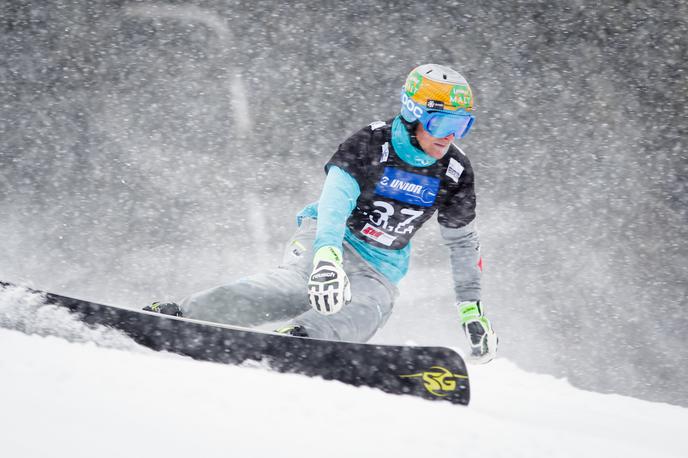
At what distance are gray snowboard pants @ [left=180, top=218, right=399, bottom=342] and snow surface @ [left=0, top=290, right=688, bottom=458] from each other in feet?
1.52

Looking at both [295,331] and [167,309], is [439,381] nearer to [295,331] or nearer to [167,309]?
[295,331]

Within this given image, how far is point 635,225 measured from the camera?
290 inches

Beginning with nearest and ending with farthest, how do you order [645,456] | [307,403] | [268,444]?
[268,444] < [307,403] < [645,456]

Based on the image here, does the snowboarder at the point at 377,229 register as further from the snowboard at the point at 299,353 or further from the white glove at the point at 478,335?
the snowboard at the point at 299,353

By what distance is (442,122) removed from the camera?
2785 millimetres

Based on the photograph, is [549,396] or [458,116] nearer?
[458,116]

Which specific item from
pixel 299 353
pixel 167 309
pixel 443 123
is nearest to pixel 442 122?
pixel 443 123

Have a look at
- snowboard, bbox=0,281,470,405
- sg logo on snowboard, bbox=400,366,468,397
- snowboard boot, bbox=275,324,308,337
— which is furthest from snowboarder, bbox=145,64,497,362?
sg logo on snowboard, bbox=400,366,468,397

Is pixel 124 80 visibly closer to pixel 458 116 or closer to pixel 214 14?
pixel 214 14

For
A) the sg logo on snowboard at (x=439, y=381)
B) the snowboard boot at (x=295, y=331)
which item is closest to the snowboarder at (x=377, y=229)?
the snowboard boot at (x=295, y=331)

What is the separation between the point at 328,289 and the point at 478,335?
3.35ft

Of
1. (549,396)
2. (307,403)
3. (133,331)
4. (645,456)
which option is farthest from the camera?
(549,396)

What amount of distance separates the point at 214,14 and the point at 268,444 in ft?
23.3

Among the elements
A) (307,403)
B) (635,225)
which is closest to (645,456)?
(307,403)
